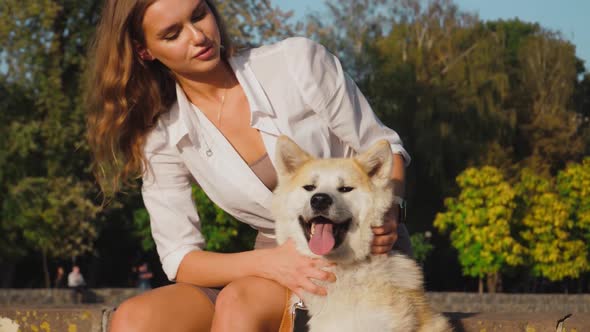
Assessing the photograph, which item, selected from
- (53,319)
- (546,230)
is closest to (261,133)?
(53,319)

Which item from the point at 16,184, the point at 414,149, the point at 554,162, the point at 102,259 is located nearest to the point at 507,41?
the point at 554,162

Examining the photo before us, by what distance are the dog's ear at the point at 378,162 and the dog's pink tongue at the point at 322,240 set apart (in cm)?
25

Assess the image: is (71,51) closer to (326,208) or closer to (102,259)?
(102,259)

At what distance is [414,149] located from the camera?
2891cm

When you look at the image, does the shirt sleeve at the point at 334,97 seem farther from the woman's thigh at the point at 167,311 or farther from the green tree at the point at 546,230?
the green tree at the point at 546,230

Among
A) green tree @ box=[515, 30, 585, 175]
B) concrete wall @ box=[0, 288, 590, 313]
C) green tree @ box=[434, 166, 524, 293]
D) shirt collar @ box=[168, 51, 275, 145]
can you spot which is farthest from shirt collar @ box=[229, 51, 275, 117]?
green tree @ box=[515, 30, 585, 175]

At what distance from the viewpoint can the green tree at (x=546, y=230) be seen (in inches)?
1187

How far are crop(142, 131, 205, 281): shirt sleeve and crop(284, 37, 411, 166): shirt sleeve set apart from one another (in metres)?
0.64

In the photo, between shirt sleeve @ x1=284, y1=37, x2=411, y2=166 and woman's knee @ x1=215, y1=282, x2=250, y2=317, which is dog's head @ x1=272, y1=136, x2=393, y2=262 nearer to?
shirt sleeve @ x1=284, y1=37, x2=411, y2=166

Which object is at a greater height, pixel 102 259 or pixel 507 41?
pixel 507 41

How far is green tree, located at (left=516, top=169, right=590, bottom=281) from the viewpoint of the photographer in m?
30.1

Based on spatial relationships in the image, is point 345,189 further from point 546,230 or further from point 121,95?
point 546,230

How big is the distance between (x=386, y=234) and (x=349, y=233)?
0.14 m

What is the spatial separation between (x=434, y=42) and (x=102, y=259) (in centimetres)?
1438
